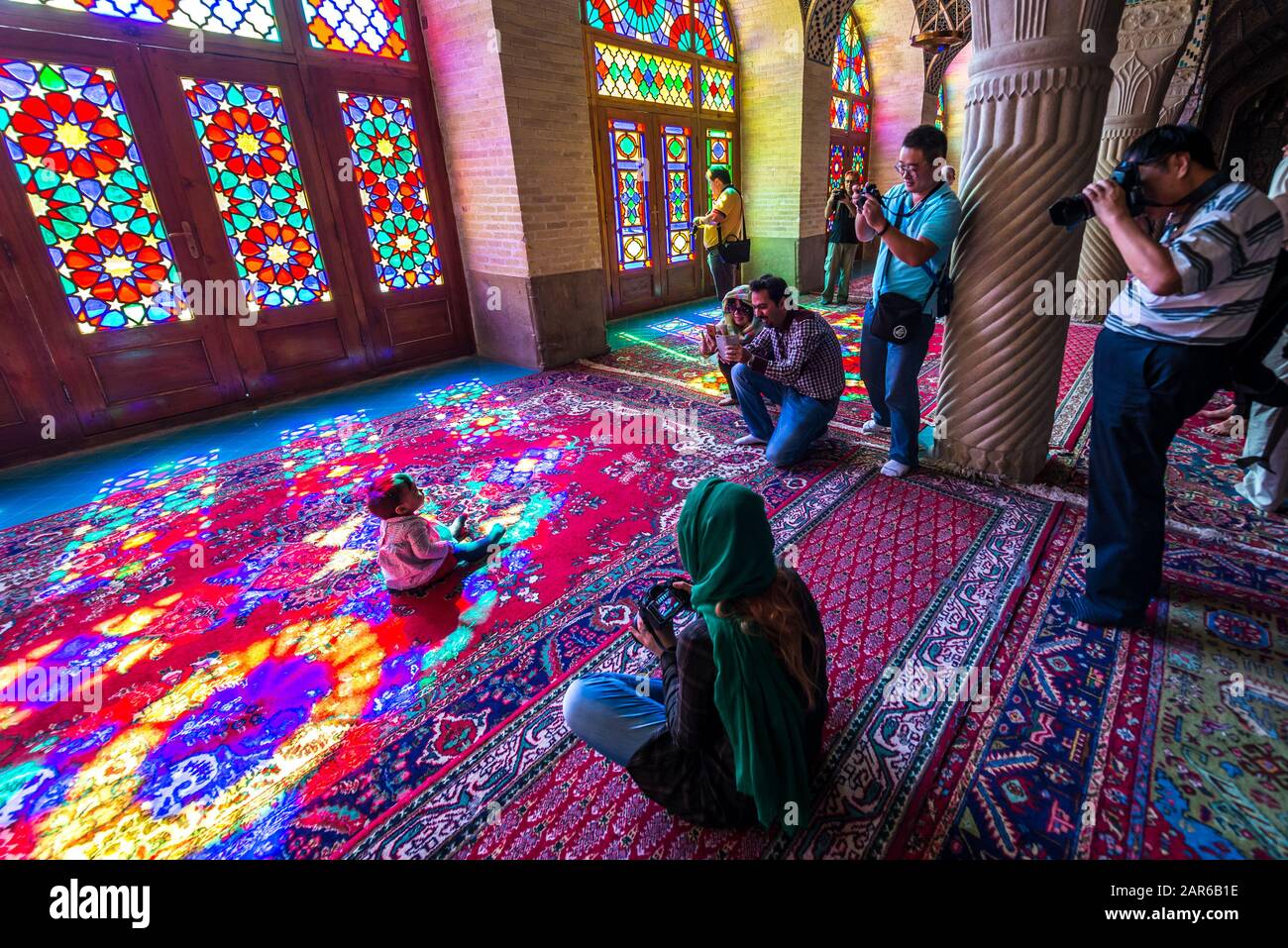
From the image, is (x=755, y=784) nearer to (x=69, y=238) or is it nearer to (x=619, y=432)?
(x=619, y=432)

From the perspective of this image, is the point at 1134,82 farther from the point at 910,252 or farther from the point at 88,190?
the point at 88,190

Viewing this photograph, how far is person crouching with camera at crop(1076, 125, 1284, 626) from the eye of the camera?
167 centimetres

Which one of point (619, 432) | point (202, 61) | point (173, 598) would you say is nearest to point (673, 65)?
point (202, 61)

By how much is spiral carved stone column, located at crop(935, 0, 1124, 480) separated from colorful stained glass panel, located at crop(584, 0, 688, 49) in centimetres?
552

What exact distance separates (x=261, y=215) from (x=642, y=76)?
15.9 ft

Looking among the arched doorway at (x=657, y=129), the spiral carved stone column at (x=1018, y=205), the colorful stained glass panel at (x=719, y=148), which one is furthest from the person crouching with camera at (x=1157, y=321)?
the colorful stained glass panel at (x=719, y=148)

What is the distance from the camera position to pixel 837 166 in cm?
1089

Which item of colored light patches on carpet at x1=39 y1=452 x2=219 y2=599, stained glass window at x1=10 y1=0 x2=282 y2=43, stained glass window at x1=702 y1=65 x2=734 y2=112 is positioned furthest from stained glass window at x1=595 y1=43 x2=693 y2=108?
colored light patches on carpet at x1=39 y1=452 x2=219 y2=599

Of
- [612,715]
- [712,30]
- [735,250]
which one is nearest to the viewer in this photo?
[612,715]

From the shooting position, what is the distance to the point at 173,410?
4.84 metres

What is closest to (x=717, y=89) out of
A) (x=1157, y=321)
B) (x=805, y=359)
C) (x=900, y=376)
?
(x=805, y=359)

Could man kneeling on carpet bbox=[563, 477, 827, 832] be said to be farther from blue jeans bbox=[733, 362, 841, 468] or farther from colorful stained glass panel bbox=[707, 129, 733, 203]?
colorful stained glass panel bbox=[707, 129, 733, 203]

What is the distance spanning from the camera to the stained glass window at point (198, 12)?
4.10 metres
